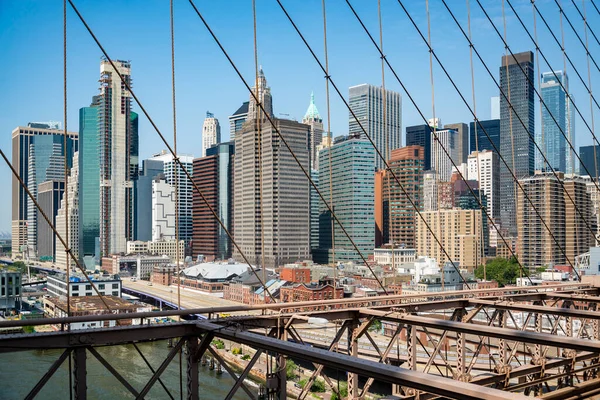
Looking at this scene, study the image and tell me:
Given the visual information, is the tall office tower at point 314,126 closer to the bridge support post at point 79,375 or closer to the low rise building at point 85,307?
the low rise building at point 85,307

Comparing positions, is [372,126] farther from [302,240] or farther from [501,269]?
[501,269]

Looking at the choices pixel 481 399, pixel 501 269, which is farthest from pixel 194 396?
pixel 501 269

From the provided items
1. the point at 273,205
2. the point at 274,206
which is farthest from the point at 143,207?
the point at 273,205

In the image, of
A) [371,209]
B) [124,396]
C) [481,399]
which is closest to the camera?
[481,399]

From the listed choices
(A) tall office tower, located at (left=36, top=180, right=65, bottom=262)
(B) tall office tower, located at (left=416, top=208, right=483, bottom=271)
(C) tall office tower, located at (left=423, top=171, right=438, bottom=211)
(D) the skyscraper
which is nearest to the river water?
(D) the skyscraper

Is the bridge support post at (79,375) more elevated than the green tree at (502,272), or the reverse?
the bridge support post at (79,375)

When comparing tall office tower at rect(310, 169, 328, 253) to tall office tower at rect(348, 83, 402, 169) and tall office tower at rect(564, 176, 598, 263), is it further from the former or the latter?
tall office tower at rect(348, 83, 402, 169)

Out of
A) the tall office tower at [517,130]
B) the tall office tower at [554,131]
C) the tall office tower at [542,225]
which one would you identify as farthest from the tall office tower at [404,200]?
the tall office tower at [554,131]

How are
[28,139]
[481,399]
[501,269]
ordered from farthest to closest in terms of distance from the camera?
1. [28,139]
2. [501,269]
3. [481,399]
